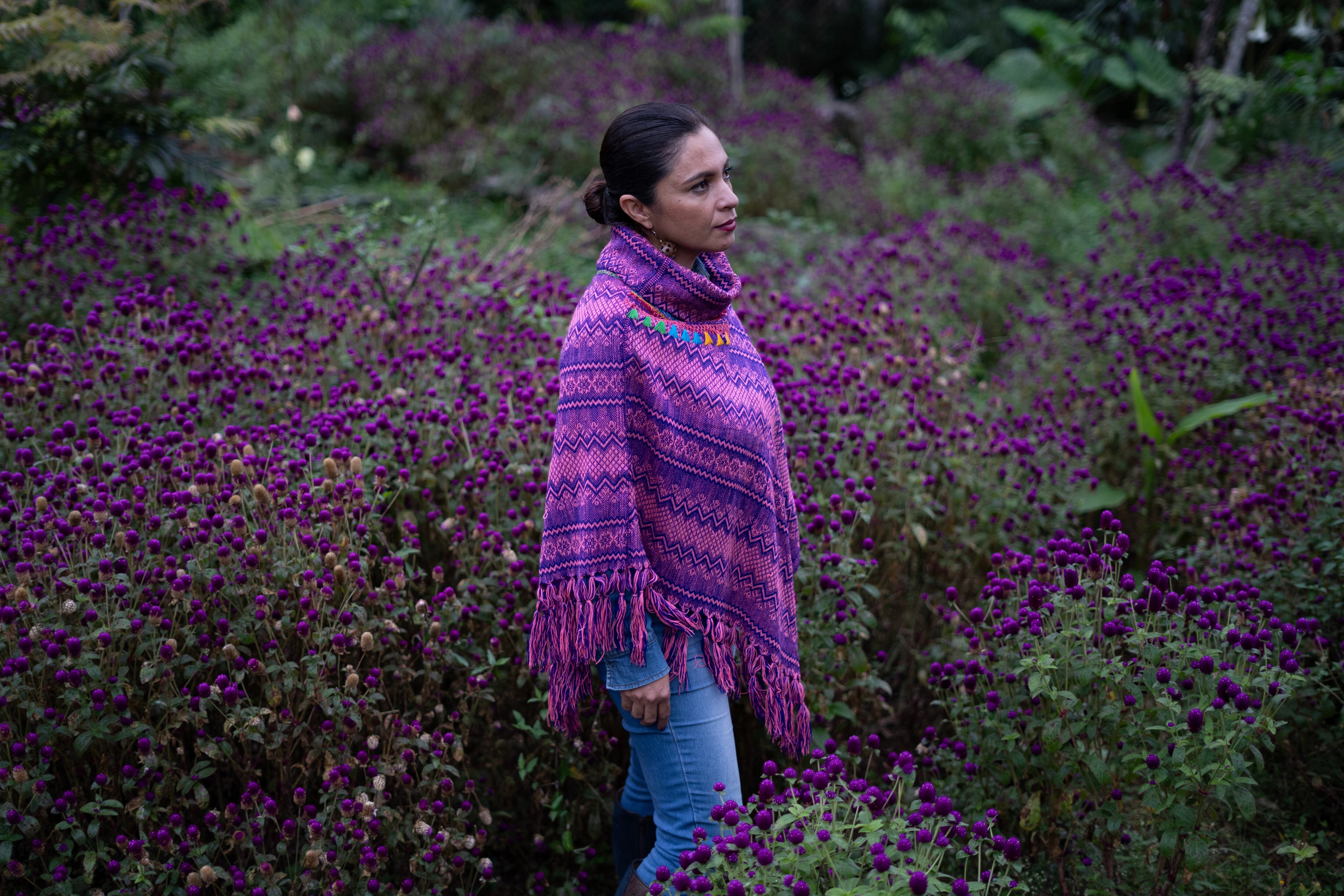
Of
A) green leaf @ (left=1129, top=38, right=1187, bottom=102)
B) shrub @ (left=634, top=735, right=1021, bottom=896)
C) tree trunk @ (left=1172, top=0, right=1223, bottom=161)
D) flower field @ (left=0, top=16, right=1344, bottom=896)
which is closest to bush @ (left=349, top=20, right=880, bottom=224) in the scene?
tree trunk @ (left=1172, top=0, right=1223, bottom=161)

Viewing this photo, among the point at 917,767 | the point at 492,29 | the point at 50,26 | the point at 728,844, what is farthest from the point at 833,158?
the point at 728,844

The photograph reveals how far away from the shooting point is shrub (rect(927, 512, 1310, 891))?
204 centimetres

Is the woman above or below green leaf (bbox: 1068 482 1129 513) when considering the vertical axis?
above

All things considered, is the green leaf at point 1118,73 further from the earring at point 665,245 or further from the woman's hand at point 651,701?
the woman's hand at point 651,701

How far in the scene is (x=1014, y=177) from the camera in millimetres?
7836

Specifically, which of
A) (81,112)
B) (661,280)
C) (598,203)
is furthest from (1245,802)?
(81,112)

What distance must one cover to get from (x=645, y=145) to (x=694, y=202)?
164mm

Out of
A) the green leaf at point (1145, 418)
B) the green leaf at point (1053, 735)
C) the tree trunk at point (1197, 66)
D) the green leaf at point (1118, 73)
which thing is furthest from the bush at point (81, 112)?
the green leaf at point (1118, 73)

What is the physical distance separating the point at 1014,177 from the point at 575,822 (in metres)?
6.85

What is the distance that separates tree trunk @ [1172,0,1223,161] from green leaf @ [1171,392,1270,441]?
5.04m

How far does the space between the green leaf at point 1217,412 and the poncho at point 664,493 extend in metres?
2.40

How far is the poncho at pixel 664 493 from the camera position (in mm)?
1933

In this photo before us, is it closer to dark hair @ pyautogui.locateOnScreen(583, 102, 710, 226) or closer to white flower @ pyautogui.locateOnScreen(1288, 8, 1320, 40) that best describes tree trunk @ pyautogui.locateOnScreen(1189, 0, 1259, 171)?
white flower @ pyautogui.locateOnScreen(1288, 8, 1320, 40)

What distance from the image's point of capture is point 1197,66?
8.18 meters
